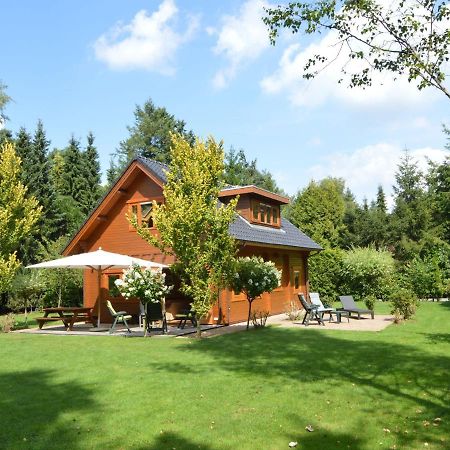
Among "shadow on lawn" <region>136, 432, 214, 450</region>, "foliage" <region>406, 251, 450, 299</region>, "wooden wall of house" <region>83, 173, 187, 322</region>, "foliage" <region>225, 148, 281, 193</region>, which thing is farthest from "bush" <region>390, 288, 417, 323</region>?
"foliage" <region>225, 148, 281, 193</region>

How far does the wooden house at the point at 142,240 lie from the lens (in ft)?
63.2

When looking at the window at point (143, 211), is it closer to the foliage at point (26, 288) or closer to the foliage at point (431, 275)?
the foliage at point (26, 288)

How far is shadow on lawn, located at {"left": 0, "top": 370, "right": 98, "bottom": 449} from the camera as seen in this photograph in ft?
18.8

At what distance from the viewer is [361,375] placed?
877cm

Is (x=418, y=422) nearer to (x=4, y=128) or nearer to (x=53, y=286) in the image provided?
(x=53, y=286)

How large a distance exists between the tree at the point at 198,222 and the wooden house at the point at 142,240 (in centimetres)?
388

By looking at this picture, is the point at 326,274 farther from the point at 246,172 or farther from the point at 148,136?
the point at 148,136

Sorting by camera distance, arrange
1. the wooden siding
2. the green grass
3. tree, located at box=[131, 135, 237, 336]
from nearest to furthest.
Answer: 1. the green grass
2. tree, located at box=[131, 135, 237, 336]
3. the wooden siding

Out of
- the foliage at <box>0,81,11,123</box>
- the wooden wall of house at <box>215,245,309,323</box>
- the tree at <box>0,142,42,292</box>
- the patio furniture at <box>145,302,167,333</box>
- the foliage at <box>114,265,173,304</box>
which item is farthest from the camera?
the foliage at <box>0,81,11,123</box>

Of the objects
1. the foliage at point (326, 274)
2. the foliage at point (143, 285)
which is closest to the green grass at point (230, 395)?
the foliage at point (143, 285)

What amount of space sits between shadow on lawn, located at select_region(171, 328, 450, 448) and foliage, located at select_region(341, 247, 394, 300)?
11.3 metres

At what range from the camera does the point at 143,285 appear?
1491cm

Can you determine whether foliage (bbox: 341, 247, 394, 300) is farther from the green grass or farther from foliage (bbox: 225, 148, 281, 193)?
foliage (bbox: 225, 148, 281, 193)

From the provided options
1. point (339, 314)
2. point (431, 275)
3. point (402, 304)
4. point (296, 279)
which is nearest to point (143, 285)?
point (339, 314)
